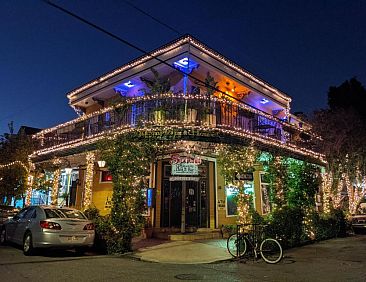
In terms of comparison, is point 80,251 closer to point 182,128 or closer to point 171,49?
point 182,128

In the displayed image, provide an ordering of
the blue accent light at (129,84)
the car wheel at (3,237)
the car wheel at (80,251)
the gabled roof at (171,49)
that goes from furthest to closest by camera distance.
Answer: the blue accent light at (129,84) → the gabled roof at (171,49) → the car wheel at (3,237) → the car wheel at (80,251)

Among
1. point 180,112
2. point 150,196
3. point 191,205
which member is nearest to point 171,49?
point 180,112

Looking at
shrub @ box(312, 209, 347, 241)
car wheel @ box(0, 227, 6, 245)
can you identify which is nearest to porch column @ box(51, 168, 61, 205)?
car wheel @ box(0, 227, 6, 245)

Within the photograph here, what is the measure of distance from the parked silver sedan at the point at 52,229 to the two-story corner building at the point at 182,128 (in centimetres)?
156

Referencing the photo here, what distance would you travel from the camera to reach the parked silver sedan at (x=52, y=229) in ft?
32.2

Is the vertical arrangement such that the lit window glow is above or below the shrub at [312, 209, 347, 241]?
above

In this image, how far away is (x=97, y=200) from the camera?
1942cm

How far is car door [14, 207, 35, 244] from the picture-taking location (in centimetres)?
1068

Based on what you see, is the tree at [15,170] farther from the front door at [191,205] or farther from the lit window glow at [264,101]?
the lit window glow at [264,101]

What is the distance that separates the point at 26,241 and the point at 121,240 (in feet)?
9.25

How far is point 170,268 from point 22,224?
206 inches

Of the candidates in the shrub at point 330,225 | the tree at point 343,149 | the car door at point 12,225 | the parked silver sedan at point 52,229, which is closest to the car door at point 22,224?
the parked silver sedan at point 52,229

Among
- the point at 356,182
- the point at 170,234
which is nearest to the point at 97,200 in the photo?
the point at 170,234

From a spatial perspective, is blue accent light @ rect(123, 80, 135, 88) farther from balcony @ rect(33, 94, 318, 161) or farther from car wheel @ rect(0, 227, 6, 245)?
car wheel @ rect(0, 227, 6, 245)
